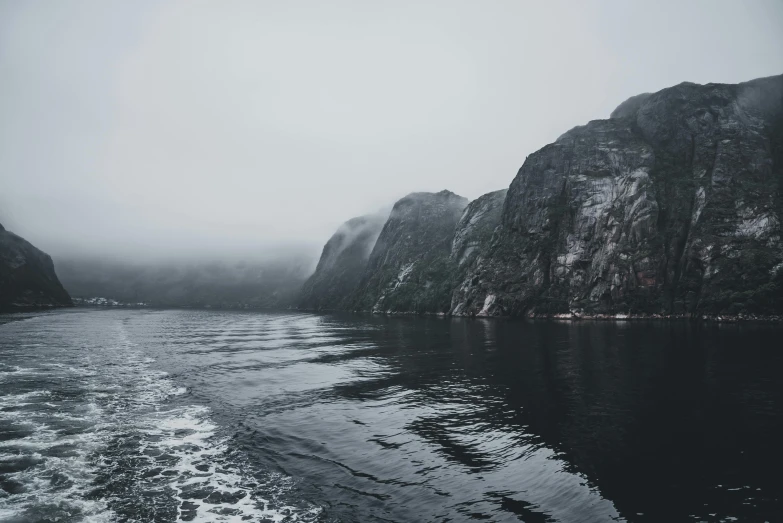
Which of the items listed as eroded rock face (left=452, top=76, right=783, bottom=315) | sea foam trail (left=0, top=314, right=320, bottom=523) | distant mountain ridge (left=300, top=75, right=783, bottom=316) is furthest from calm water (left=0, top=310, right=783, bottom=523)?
eroded rock face (left=452, top=76, right=783, bottom=315)

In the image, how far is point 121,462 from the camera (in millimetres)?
15812

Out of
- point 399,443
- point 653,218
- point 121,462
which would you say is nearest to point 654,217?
point 653,218

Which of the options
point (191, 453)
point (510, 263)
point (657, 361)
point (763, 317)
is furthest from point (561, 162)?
point (191, 453)

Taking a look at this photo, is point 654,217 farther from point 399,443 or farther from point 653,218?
point 399,443

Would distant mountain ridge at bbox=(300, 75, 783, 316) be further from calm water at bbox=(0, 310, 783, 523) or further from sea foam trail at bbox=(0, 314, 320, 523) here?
sea foam trail at bbox=(0, 314, 320, 523)

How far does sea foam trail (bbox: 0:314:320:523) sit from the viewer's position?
39.5 ft

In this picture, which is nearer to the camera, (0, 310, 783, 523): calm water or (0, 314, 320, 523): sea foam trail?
(0, 314, 320, 523): sea foam trail

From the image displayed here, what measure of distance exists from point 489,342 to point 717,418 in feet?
133

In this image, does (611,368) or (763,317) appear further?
(763,317)

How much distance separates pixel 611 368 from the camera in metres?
35.1

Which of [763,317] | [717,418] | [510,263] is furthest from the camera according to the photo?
Answer: [510,263]

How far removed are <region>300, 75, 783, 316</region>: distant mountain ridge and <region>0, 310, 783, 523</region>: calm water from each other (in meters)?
96.2

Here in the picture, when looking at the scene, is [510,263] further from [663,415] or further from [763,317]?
[663,415]

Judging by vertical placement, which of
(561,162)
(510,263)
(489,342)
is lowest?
(489,342)
